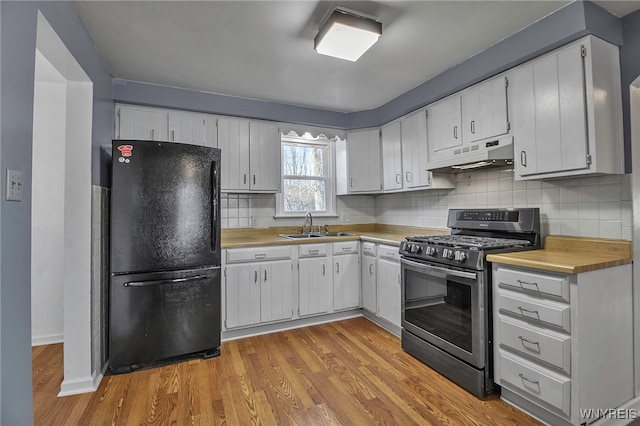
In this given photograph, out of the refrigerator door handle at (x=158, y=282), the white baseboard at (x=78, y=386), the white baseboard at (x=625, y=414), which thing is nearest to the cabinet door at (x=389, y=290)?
the white baseboard at (x=625, y=414)

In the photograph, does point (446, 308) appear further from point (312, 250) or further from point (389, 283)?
point (312, 250)

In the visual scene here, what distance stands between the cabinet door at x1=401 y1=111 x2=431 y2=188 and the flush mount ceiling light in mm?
1250

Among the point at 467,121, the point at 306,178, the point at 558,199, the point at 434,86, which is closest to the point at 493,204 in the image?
the point at 558,199

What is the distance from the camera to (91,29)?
2059 mm

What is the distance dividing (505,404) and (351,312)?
177cm

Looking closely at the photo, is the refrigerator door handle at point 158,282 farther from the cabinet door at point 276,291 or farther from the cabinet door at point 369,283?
the cabinet door at point 369,283

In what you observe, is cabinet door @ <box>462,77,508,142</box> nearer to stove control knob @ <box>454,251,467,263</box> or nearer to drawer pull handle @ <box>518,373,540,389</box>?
stove control knob @ <box>454,251,467,263</box>

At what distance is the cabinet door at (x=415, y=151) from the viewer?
10.1ft

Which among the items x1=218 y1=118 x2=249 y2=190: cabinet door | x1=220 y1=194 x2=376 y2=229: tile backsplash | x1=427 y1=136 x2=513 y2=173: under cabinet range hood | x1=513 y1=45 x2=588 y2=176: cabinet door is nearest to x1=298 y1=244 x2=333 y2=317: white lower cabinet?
x1=220 y1=194 x2=376 y2=229: tile backsplash

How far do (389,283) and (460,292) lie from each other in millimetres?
927

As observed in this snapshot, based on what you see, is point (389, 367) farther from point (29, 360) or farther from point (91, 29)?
point (91, 29)

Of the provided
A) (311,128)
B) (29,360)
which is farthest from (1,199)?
(311,128)

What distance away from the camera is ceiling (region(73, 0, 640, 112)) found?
1.86 meters

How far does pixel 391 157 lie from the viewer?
356cm
